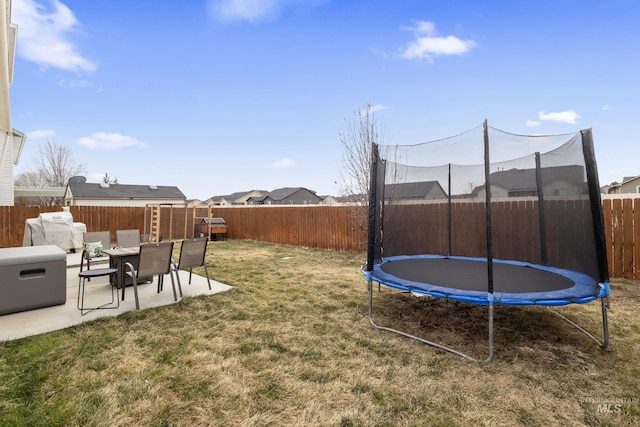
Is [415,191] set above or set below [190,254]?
above

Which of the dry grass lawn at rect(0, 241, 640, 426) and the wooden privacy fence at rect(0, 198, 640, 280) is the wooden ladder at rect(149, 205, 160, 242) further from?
the dry grass lawn at rect(0, 241, 640, 426)

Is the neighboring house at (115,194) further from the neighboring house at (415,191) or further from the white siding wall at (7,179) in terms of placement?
the neighboring house at (415,191)

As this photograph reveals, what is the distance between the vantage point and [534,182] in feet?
12.5

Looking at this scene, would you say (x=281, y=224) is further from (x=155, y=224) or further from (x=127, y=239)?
(x=127, y=239)

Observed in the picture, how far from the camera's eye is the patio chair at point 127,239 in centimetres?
520

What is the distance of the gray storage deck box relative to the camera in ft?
10.2

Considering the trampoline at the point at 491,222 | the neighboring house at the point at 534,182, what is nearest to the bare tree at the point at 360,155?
the trampoline at the point at 491,222

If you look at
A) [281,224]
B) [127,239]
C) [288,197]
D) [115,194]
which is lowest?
[127,239]

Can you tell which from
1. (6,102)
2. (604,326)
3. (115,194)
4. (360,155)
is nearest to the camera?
(604,326)

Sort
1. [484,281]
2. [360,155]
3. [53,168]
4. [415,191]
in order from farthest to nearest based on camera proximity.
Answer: [53,168] → [360,155] → [415,191] → [484,281]

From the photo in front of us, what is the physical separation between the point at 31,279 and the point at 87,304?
0.63 metres

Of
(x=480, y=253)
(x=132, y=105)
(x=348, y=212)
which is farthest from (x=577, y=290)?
(x=132, y=105)

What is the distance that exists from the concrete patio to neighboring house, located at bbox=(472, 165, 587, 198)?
420cm

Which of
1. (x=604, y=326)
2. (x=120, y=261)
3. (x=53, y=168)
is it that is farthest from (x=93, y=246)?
(x=53, y=168)
